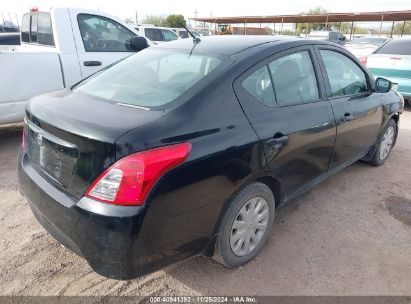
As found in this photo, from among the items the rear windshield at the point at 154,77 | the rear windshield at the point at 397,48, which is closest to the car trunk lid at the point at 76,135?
the rear windshield at the point at 154,77

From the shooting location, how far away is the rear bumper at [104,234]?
1.88m

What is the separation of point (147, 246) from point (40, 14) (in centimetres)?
490

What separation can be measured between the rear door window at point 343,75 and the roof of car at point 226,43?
485mm

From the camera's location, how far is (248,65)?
2490 millimetres

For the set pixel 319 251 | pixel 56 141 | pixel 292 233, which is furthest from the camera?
pixel 292 233

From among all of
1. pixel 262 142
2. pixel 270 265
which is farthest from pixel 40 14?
pixel 270 265

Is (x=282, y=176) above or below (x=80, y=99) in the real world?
below

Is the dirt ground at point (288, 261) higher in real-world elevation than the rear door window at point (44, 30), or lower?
lower

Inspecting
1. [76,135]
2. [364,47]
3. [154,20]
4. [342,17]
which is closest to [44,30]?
[76,135]

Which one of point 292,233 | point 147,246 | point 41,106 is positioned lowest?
point 292,233

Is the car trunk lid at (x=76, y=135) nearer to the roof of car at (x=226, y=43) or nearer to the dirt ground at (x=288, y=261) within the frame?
the dirt ground at (x=288, y=261)

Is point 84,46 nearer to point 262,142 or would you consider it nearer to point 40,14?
point 40,14

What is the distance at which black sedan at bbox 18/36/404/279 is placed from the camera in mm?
1907

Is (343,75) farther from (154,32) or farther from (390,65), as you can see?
(154,32)
